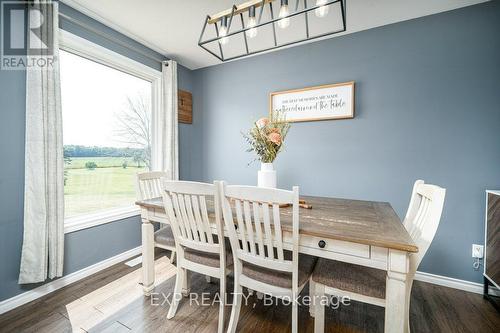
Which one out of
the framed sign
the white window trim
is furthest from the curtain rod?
the framed sign

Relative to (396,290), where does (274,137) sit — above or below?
above

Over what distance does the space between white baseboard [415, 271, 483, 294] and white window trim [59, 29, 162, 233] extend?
3.06 metres

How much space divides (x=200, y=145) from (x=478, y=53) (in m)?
3.15

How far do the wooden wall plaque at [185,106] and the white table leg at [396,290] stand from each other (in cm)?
288

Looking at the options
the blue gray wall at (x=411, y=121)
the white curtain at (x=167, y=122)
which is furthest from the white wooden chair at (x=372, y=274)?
the white curtain at (x=167, y=122)

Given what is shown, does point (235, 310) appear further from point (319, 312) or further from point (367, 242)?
point (367, 242)

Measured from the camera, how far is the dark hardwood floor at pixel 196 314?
1473 mm

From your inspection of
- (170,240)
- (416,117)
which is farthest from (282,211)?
(416,117)

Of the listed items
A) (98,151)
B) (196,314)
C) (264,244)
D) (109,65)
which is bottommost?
(196,314)

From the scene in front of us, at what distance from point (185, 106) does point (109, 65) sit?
3.38 feet

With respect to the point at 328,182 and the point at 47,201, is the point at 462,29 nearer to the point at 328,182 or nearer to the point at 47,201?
the point at 328,182

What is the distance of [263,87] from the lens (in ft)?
9.24

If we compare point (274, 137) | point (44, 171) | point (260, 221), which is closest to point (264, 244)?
point (260, 221)

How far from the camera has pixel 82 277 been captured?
2033 millimetres
